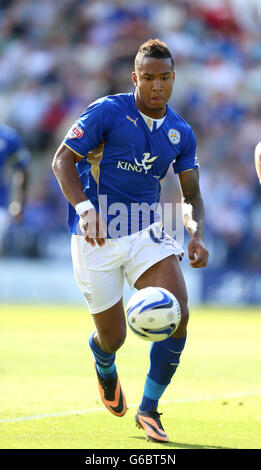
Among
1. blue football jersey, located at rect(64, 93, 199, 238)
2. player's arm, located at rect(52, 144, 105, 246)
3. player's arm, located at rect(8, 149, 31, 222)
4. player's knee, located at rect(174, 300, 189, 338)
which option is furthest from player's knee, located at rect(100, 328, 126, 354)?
player's arm, located at rect(8, 149, 31, 222)

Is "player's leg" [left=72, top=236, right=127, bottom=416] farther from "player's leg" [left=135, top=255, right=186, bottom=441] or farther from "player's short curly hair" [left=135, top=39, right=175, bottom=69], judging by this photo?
"player's short curly hair" [left=135, top=39, right=175, bottom=69]

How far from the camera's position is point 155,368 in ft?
18.5

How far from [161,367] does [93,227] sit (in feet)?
3.82

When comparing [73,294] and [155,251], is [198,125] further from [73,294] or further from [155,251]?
[155,251]

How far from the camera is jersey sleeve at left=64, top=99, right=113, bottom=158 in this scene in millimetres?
5453

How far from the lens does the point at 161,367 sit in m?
5.62

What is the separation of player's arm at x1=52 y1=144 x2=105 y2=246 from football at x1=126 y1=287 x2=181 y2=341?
460 mm

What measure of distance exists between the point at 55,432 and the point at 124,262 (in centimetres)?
127
